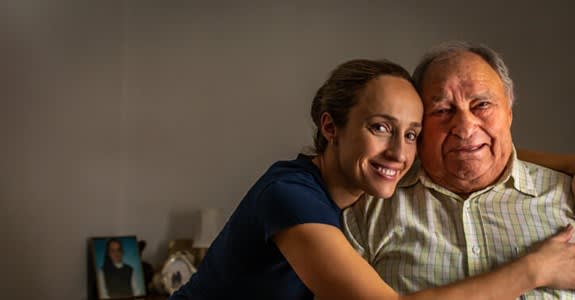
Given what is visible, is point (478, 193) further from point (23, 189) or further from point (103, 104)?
point (103, 104)

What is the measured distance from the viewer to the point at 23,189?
9.38ft

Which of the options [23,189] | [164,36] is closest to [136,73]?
[164,36]

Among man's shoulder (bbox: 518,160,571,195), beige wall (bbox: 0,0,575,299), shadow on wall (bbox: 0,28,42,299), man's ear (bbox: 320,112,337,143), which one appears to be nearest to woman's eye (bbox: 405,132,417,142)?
man's ear (bbox: 320,112,337,143)

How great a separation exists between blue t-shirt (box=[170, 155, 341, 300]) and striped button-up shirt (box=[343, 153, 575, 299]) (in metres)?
0.21

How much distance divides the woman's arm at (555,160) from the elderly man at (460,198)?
0.02m

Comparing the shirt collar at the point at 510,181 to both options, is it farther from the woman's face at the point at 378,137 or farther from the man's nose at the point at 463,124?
the woman's face at the point at 378,137

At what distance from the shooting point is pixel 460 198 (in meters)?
1.75

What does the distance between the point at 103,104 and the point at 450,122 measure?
6.68ft

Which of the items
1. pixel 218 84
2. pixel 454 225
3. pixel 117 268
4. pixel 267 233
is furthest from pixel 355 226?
pixel 218 84

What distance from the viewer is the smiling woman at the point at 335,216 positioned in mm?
1328

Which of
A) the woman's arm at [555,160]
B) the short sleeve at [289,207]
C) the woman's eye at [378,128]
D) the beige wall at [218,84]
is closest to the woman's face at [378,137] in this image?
the woman's eye at [378,128]

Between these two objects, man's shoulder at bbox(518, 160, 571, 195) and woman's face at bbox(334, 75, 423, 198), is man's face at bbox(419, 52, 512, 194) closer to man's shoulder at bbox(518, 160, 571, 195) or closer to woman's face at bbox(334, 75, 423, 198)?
man's shoulder at bbox(518, 160, 571, 195)

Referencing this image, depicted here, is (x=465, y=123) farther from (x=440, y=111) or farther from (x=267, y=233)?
(x=267, y=233)

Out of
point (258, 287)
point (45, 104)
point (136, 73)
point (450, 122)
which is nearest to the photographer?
point (258, 287)
